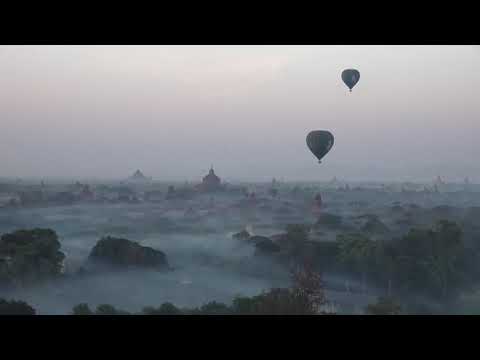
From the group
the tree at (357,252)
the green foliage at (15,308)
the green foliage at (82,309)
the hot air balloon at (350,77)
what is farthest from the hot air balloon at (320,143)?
the green foliage at (15,308)

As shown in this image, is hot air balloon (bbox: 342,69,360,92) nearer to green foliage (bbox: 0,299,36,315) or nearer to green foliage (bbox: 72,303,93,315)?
green foliage (bbox: 72,303,93,315)

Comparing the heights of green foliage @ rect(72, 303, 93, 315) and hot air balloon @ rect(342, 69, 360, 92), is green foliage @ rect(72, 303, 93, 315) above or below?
below

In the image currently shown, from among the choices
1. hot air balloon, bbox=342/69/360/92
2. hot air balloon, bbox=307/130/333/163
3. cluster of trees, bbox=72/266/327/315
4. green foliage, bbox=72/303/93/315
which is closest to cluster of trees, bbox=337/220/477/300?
hot air balloon, bbox=307/130/333/163

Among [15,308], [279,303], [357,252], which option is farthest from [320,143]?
[15,308]
